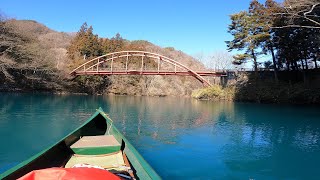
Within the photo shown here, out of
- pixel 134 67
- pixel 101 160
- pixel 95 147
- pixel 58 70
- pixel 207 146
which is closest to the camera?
pixel 101 160

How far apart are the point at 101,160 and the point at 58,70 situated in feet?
109

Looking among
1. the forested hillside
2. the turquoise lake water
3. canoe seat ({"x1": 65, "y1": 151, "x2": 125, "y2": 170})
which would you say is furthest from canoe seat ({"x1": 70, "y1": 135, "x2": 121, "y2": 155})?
the forested hillside

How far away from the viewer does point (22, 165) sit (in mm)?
3742

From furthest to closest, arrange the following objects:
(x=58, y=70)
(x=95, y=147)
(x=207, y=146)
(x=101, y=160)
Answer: (x=58, y=70) → (x=207, y=146) → (x=95, y=147) → (x=101, y=160)

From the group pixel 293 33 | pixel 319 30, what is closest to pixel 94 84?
pixel 293 33

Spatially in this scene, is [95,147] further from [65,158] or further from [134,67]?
[134,67]

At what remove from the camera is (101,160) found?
556 cm

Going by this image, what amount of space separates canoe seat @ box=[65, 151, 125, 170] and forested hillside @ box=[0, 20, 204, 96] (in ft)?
76.5

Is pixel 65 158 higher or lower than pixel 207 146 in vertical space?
higher

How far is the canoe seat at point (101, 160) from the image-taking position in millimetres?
5246

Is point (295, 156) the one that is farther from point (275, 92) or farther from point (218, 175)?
point (275, 92)

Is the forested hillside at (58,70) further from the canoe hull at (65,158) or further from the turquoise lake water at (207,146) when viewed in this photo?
the canoe hull at (65,158)

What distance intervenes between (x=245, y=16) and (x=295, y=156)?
25150mm

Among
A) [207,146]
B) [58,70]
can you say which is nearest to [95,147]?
[207,146]
